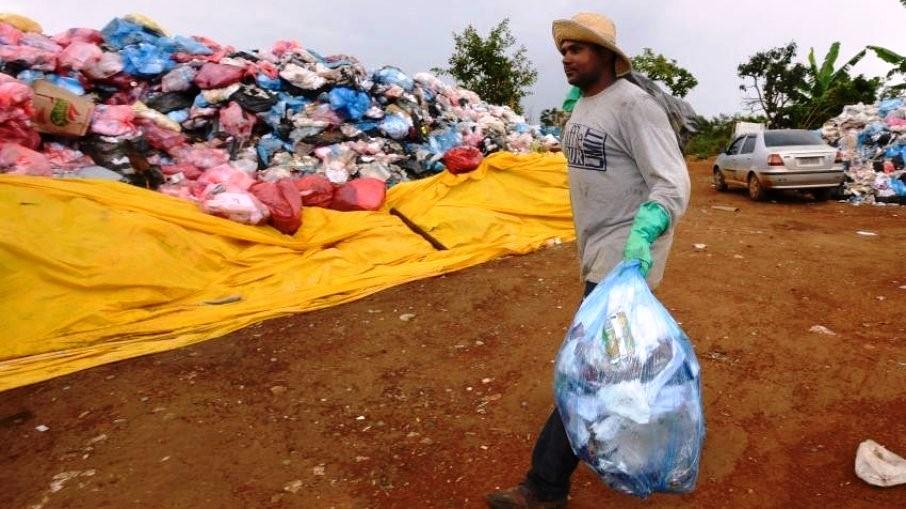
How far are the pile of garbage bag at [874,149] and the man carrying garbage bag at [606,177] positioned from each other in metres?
10.5

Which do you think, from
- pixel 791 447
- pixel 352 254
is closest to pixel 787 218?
pixel 352 254

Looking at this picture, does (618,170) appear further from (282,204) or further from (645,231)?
(282,204)

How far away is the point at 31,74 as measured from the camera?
7039mm

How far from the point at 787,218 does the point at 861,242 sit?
2.16 metres

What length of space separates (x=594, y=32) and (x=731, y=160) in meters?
11.0

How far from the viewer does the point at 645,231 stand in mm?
1958

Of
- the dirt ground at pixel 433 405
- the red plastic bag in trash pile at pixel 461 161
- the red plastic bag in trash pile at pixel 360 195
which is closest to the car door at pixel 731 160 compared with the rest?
the red plastic bag in trash pile at pixel 461 161

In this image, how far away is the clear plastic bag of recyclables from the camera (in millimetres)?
1781

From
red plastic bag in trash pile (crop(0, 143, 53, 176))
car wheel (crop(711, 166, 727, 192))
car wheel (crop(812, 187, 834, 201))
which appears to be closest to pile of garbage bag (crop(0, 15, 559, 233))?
red plastic bag in trash pile (crop(0, 143, 53, 176))

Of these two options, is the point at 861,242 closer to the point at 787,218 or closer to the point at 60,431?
the point at 787,218

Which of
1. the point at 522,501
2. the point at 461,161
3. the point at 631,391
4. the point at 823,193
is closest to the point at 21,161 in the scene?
the point at 461,161

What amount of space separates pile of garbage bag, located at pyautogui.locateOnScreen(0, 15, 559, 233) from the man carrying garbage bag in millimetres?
4233

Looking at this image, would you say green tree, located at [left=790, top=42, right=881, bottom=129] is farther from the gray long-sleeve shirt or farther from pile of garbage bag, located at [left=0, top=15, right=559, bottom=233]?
the gray long-sleeve shirt

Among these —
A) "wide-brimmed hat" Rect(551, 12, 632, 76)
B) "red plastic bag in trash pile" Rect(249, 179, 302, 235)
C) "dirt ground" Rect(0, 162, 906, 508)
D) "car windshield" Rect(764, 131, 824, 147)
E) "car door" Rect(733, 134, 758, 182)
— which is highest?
"wide-brimmed hat" Rect(551, 12, 632, 76)
